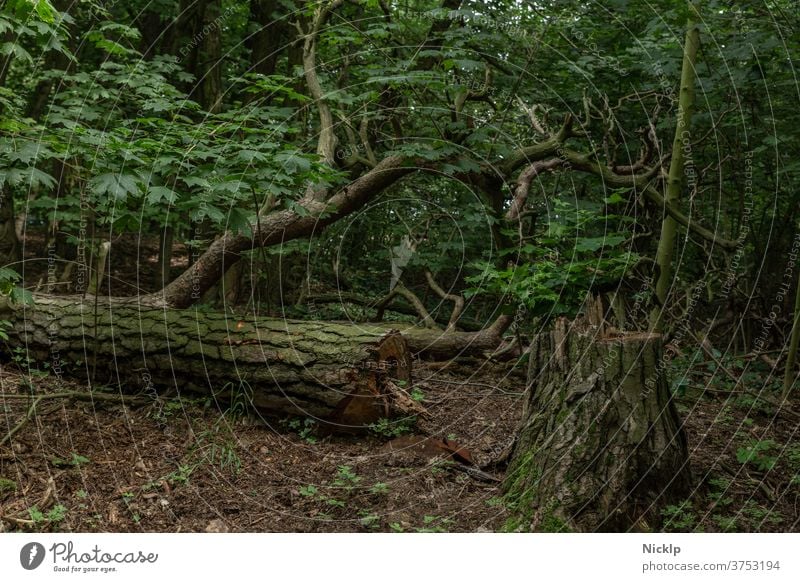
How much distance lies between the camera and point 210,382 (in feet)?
18.2

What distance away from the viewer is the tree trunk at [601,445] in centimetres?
360

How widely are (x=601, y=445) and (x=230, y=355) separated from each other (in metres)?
3.10

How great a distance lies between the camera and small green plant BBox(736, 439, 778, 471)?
4211 millimetres

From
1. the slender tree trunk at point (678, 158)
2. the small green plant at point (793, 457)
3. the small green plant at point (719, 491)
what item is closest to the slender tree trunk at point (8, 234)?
the slender tree trunk at point (678, 158)

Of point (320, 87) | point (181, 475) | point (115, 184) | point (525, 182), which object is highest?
point (320, 87)

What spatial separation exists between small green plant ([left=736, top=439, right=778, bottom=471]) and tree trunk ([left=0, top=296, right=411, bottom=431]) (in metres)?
2.33

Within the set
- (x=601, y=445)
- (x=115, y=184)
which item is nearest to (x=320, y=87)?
(x=115, y=184)

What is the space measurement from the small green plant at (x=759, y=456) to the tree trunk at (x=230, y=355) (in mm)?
2330

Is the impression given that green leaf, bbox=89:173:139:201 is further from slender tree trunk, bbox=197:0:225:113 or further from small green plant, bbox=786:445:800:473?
slender tree trunk, bbox=197:0:225:113

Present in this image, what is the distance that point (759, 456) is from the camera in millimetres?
4410

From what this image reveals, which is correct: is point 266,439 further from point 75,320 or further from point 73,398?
point 75,320

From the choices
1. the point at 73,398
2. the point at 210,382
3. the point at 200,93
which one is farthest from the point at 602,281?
A: the point at 200,93

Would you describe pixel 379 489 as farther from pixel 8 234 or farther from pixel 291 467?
pixel 8 234

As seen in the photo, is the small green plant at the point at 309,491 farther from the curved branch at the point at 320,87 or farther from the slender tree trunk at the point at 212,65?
the slender tree trunk at the point at 212,65
